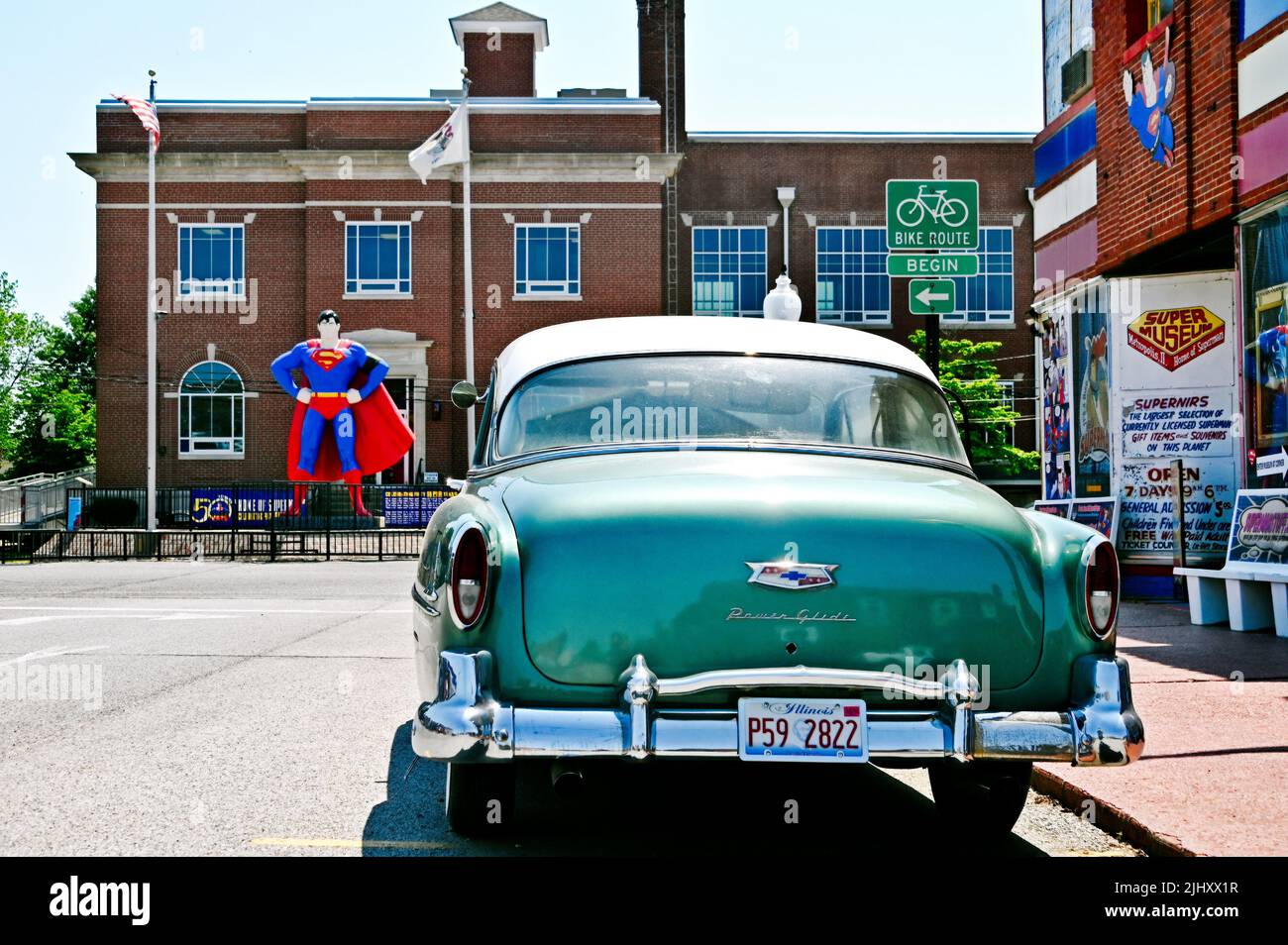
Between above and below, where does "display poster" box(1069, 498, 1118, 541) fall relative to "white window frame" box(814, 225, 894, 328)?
below

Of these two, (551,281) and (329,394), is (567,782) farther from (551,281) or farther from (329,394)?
(551,281)

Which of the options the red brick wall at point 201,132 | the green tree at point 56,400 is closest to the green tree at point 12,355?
the green tree at point 56,400

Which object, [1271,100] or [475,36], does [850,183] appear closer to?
[475,36]

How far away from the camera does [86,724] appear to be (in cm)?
684

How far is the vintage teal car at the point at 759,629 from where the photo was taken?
388 centimetres

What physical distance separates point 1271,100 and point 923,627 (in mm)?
Answer: 8740

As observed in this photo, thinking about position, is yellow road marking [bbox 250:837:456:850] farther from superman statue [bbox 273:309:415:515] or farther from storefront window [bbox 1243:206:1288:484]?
superman statue [bbox 273:309:415:515]

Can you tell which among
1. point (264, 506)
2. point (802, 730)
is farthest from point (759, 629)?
point (264, 506)

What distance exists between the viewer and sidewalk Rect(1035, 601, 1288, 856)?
14.9 ft

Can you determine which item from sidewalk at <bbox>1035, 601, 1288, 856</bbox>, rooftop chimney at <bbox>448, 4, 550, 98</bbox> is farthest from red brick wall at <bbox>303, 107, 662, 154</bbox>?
sidewalk at <bbox>1035, 601, 1288, 856</bbox>

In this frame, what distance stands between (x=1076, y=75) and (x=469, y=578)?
553 inches

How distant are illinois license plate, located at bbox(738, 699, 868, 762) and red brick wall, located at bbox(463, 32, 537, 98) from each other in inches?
1549

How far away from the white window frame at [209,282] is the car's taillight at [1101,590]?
35.8 meters

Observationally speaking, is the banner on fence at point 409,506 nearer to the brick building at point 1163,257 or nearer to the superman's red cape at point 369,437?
the superman's red cape at point 369,437
